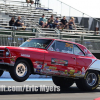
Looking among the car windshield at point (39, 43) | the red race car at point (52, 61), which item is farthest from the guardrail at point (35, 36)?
the car windshield at point (39, 43)

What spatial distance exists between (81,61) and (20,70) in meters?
2.60

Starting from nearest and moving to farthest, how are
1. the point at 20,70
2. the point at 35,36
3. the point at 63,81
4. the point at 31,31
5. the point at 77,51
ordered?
the point at 20,70 < the point at 77,51 < the point at 63,81 < the point at 35,36 < the point at 31,31

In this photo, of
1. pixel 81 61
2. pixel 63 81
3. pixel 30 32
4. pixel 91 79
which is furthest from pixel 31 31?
pixel 81 61

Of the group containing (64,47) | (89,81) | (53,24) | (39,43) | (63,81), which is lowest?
(63,81)

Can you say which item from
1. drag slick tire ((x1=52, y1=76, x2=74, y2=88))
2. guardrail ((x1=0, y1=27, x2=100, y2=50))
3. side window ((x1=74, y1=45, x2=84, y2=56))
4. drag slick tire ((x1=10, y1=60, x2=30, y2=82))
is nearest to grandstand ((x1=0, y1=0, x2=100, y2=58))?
guardrail ((x1=0, y1=27, x2=100, y2=50))

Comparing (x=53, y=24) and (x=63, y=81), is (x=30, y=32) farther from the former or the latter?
(x=63, y=81)

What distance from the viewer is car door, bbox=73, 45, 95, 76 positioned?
11242mm

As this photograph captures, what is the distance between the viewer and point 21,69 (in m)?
9.78

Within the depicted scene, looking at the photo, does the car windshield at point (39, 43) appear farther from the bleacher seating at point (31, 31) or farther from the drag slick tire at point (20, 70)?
the bleacher seating at point (31, 31)

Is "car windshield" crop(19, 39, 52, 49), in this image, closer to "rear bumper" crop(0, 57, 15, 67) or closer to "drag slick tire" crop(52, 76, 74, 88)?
"rear bumper" crop(0, 57, 15, 67)

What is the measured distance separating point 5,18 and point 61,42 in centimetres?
1454

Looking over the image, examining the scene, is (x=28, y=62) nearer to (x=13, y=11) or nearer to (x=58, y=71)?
(x=58, y=71)

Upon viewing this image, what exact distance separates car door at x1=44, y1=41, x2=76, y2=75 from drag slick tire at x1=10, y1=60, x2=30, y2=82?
72cm

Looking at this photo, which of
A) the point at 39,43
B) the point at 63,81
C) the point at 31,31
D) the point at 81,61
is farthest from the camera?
the point at 31,31
